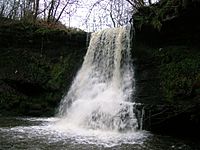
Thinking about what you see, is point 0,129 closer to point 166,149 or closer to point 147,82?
point 166,149

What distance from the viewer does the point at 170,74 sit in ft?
45.6

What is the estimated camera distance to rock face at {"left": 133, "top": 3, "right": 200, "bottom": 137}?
1138 centimetres

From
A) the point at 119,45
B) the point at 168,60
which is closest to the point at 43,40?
the point at 119,45

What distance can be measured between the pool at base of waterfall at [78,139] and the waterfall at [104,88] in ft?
2.30

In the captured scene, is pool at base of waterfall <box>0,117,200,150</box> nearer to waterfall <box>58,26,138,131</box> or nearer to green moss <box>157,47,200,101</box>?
waterfall <box>58,26,138,131</box>

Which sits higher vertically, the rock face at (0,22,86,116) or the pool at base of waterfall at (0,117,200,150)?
the rock face at (0,22,86,116)

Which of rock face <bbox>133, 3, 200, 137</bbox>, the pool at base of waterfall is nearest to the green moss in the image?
rock face <bbox>133, 3, 200, 137</bbox>

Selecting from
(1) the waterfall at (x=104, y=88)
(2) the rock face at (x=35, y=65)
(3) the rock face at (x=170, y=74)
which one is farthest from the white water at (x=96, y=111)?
(2) the rock face at (x=35, y=65)

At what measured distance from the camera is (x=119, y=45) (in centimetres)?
1648

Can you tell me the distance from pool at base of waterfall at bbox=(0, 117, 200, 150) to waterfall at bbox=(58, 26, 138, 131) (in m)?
0.70

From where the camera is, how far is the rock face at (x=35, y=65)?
650 inches

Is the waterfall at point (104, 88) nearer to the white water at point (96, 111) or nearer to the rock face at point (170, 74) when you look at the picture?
the white water at point (96, 111)

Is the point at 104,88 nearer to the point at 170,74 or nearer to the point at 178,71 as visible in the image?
the point at 170,74

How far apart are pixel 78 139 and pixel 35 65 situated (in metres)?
8.99
